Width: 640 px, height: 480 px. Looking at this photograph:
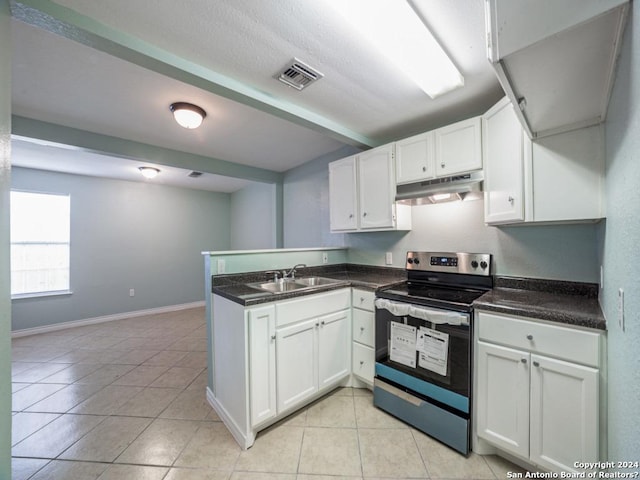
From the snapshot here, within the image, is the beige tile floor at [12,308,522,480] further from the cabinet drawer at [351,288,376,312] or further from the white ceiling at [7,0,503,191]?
the white ceiling at [7,0,503,191]

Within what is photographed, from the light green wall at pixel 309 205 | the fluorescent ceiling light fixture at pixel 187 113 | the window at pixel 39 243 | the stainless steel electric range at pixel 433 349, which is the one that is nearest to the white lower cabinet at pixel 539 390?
the stainless steel electric range at pixel 433 349

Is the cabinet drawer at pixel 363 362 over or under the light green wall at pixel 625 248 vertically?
under

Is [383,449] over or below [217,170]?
below

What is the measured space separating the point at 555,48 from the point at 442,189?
4.17ft

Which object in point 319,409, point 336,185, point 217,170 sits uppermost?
point 217,170

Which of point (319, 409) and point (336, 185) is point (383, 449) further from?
point (336, 185)

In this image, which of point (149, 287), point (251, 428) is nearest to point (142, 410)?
point (251, 428)

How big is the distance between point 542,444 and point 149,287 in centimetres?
577

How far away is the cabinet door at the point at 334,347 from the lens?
6.87ft

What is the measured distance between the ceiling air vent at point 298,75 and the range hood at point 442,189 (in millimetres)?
1197

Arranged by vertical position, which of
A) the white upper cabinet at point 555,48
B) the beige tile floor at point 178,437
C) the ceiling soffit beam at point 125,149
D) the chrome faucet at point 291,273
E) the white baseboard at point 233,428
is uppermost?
the ceiling soffit beam at point 125,149

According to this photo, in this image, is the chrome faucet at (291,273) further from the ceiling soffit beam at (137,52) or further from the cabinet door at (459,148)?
the cabinet door at (459,148)

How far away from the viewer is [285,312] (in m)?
1.84

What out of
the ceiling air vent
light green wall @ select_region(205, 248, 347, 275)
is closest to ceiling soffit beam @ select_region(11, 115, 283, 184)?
light green wall @ select_region(205, 248, 347, 275)
